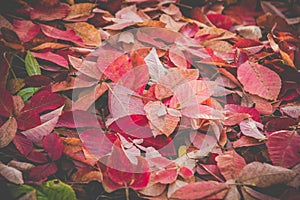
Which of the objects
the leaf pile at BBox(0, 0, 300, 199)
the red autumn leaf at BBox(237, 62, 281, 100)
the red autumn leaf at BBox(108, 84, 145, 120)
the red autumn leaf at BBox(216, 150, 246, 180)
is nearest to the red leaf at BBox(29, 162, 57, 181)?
the leaf pile at BBox(0, 0, 300, 199)

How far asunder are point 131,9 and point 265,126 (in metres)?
0.39

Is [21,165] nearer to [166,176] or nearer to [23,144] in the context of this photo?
[23,144]

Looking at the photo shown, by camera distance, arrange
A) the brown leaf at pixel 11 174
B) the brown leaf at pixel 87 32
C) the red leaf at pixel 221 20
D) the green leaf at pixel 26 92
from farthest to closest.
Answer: the red leaf at pixel 221 20 → the brown leaf at pixel 87 32 → the green leaf at pixel 26 92 → the brown leaf at pixel 11 174

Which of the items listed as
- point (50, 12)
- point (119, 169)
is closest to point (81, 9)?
point (50, 12)

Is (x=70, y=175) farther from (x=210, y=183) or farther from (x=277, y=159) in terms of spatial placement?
(x=277, y=159)

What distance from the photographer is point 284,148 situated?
1.90 feet

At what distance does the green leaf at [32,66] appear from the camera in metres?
0.66

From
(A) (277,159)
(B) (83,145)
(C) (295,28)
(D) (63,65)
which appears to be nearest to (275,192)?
(A) (277,159)

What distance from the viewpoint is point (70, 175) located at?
1.87 feet

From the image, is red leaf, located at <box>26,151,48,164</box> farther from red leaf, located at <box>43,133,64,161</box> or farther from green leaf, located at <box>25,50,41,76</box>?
green leaf, located at <box>25,50,41,76</box>

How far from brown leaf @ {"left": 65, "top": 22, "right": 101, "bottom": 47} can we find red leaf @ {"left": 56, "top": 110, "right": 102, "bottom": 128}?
0.58ft

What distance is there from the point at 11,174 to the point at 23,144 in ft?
0.19

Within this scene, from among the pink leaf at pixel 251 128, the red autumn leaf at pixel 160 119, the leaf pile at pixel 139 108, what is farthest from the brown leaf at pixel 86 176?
the pink leaf at pixel 251 128

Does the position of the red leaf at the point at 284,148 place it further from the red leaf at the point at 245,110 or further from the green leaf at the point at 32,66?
the green leaf at the point at 32,66
